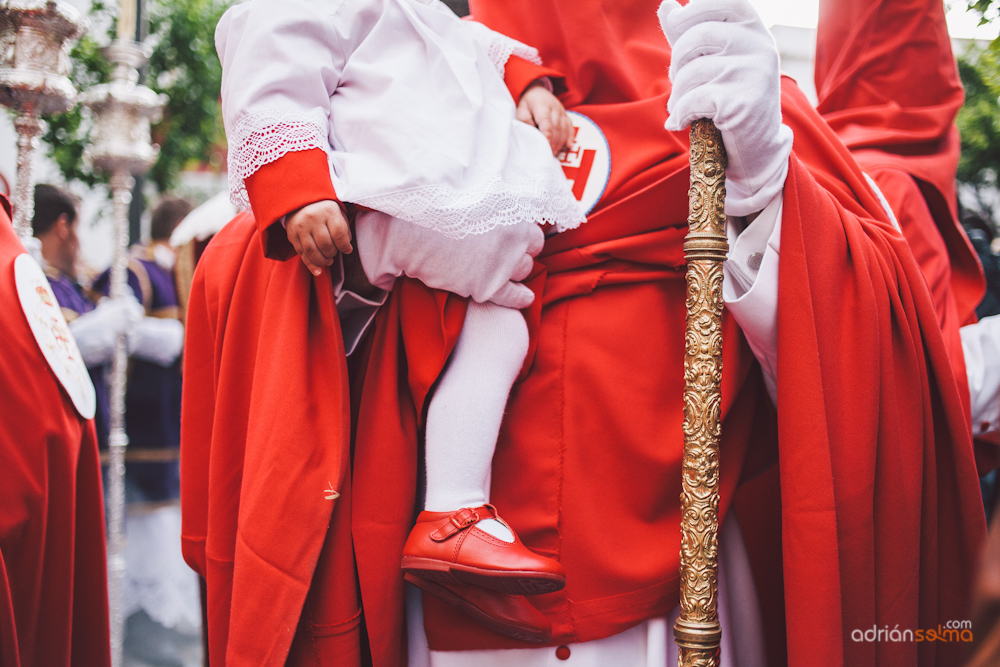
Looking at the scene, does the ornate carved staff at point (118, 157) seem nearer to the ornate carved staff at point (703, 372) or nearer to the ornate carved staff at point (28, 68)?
the ornate carved staff at point (28, 68)

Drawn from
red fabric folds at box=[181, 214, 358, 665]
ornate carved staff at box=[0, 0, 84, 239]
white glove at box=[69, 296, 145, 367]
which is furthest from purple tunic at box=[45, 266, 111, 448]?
red fabric folds at box=[181, 214, 358, 665]

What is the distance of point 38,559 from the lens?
1.75m

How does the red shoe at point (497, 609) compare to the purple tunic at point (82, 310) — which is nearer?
the red shoe at point (497, 609)

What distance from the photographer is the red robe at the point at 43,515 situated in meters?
1.68

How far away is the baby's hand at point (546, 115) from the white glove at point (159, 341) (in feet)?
13.2

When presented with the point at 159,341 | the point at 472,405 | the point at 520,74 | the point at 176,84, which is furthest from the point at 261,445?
the point at 176,84

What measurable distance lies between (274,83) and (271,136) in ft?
0.33

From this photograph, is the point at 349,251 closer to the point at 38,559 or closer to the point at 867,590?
the point at 38,559

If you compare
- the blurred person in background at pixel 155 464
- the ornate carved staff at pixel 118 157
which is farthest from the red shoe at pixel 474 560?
the blurred person in background at pixel 155 464

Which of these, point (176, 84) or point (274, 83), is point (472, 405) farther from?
point (176, 84)

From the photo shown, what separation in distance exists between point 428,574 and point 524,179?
2.61 ft

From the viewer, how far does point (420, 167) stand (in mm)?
1519

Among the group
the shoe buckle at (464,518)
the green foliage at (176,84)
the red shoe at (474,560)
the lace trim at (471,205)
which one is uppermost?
the green foliage at (176,84)

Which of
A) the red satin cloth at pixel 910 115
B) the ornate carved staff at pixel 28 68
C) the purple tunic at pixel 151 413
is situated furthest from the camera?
the purple tunic at pixel 151 413
